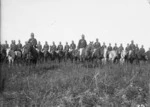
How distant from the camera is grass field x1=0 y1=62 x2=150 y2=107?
8352mm

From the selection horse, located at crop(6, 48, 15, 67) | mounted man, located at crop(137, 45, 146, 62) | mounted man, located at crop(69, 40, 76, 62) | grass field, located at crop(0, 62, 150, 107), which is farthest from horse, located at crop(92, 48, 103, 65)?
grass field, located at crop(0, 62, 150, 107)

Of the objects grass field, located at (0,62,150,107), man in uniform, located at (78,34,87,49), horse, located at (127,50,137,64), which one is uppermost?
man in uniform, located at (78,34,87,49)

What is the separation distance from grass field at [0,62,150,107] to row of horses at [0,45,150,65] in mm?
4711

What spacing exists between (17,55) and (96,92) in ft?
30.9

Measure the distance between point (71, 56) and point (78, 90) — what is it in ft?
34.5

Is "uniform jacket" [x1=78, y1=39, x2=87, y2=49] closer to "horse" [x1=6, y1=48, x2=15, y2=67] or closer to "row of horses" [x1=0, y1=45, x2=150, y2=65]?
"row of horses" [x1=0, y1=45, x2=150, y2=65]

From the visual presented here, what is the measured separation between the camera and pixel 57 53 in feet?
67.3

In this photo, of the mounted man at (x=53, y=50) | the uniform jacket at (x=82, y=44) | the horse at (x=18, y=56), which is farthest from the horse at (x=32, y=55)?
the uniform jacket at (x=82, y=44)

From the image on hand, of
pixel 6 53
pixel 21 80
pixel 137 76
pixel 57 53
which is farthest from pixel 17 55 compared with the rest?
pixel 137 76

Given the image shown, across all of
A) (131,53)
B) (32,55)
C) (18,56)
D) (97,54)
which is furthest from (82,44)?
(18,56)

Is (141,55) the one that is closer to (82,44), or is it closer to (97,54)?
(97,54)

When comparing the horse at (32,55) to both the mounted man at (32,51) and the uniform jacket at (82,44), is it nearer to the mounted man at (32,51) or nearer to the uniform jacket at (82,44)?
the mounted man at (32,51)

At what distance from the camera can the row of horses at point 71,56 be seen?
1714 cm

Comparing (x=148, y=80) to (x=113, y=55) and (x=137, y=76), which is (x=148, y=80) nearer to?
(x=137, y=76)
